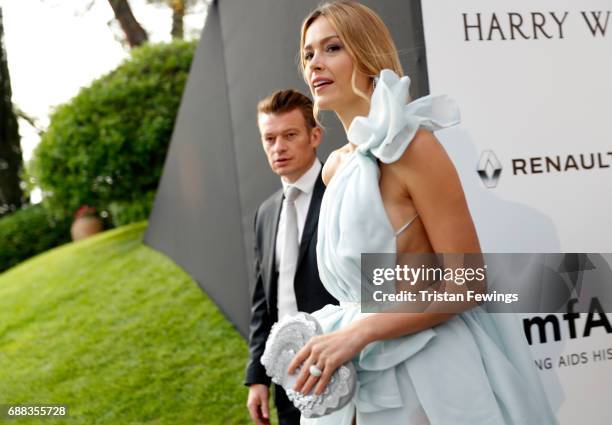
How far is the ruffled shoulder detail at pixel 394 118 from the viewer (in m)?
1.54

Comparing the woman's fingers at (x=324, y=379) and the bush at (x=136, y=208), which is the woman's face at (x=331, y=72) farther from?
the bush at (x=136, y=208)

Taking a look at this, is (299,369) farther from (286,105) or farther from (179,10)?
(179,10)

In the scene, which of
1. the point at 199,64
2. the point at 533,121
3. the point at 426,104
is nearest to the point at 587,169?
the point at 533,121

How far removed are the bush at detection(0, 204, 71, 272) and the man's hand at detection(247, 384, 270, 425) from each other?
12335 millimetres

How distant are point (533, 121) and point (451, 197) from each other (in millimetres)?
1515

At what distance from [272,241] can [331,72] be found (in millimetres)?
1375

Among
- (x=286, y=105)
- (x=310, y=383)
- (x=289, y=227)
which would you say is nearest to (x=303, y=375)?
(x=310, y=383)

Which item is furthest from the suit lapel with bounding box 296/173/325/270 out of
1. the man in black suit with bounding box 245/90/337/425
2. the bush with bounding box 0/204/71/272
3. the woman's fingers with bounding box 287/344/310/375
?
the bush with bounding box 0/204/71/272

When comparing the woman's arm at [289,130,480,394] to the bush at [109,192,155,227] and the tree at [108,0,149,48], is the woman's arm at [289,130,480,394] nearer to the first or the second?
the bush at [109,192,155,227]

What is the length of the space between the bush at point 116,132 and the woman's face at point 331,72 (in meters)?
7.44

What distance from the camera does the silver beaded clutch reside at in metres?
1.52

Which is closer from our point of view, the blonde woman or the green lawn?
the blonde woman

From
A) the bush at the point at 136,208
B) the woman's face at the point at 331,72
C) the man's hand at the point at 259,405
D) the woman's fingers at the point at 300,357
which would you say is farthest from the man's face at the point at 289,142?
the bush at the point at 136,208

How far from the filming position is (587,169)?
9.71 feet
